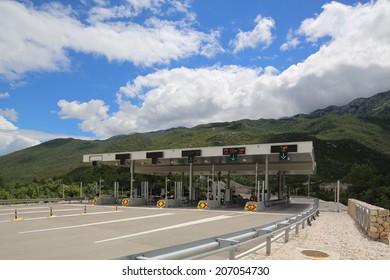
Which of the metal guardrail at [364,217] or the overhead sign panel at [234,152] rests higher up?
the overhead sign panel at [234,152]

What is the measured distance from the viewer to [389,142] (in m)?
145

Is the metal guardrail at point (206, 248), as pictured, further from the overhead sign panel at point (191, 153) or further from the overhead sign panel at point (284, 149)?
the overhead sign panel at point (191, 153)

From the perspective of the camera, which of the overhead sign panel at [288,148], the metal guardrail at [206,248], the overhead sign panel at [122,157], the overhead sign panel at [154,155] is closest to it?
the metal guardrail at [206,248]

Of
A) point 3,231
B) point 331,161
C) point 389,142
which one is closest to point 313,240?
point 3,231

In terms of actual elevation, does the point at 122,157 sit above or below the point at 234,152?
below


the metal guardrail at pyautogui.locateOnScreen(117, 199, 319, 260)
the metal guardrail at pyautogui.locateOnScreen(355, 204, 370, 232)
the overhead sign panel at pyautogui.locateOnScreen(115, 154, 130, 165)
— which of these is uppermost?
the overhead sign panel at pyautogui.locateOnScreen(115, 154, 130, 165)

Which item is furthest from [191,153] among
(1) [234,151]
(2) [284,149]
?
(2) [284,149]

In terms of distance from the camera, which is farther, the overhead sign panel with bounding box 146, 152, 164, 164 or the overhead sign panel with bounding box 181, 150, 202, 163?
the overhead sign panel with bounding box 146, 152, 164, 164

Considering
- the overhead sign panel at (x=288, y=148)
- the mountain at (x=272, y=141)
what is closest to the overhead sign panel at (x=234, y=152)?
the overhead sign panel at (x=288, y=148)

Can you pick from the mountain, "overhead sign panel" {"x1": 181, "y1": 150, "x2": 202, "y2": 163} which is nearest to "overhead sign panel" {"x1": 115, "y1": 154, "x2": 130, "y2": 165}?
"overhead sign panel" {"x1": 181, "y1": 150, "x2": 202, "y2": 163}

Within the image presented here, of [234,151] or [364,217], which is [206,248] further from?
[234,151]

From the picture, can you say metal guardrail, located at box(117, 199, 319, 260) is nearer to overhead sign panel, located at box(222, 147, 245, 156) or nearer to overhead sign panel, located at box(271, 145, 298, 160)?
overhead sign panel, located at box(271, 145, 298, 160)

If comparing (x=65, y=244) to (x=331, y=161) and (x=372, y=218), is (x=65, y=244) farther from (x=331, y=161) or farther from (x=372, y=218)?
(x=331, y=161)
